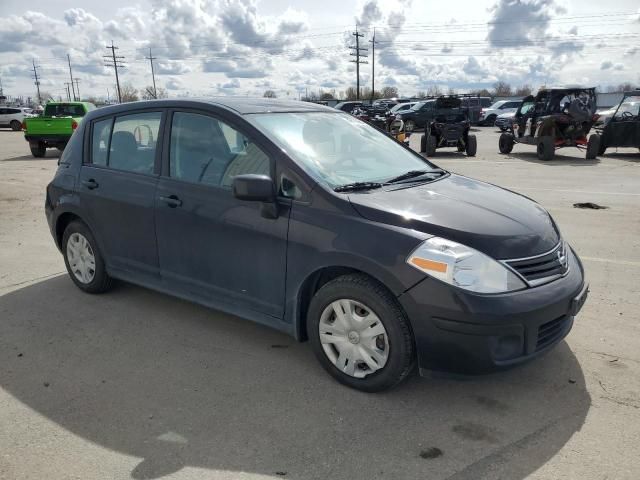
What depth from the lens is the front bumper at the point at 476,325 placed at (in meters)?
2.71

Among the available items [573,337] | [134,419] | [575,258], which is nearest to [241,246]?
[134,419]

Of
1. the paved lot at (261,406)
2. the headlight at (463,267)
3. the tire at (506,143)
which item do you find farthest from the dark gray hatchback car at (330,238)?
the tire at (506,143)

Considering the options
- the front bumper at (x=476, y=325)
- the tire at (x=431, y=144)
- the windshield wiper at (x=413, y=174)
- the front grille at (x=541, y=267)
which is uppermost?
the windshield wiper at (x=413, y=174)

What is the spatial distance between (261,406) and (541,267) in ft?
5.65

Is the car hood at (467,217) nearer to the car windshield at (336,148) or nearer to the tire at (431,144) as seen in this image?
the car windshield at (336,148)

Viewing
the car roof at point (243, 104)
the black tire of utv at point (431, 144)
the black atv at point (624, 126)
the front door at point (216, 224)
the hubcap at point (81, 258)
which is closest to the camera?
the front door at point (216, 224)

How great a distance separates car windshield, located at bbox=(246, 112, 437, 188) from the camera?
3.39 meters

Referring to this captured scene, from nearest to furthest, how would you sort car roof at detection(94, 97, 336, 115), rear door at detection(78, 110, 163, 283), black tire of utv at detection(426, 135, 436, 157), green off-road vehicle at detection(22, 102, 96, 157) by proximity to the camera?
car roof at detection(94, 97, 336, 115) < rear door at detection(78, 110, 163, 283) < black tire of utv at detection(426, 135, 436, 157) < green off-road vehicle at detection(22, 102, 96, 157)

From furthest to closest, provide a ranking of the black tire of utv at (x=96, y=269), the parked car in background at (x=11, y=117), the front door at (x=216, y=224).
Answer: the parked car in background at (x=11, y=117) < the black tire of utv at (x=96, y=269) < the front door at (x=216, y=224)

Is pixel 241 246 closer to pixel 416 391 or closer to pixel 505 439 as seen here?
pixel 416 391

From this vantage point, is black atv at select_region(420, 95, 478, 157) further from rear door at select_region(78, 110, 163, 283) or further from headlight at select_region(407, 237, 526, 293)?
headlight at select_region(407, 237, 526, 293)

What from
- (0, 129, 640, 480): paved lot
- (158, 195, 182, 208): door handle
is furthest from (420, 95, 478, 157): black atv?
(158, 195, 182, 208): door handle

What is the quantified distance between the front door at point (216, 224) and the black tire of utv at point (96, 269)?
0.86 m

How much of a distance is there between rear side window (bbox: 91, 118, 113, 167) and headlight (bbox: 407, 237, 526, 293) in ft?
9.59
